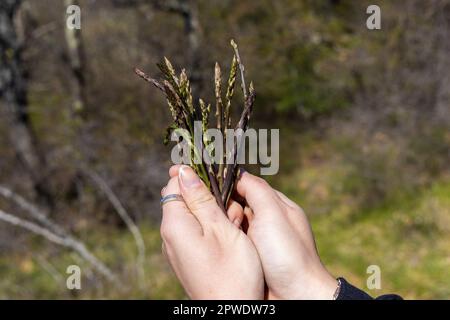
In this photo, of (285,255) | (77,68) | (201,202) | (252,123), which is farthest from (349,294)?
(77,68)

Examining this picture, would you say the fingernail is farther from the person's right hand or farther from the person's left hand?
the person's right hand

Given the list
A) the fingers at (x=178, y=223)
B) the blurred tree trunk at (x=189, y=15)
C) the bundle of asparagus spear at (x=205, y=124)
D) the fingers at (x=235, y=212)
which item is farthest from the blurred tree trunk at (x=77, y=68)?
→ the fingers at (x=178, y=223)

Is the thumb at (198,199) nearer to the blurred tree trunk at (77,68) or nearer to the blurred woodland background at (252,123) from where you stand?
the blurred woodland background at (252,123)

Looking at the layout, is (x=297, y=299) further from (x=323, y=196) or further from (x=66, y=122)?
(x=66, y=122)

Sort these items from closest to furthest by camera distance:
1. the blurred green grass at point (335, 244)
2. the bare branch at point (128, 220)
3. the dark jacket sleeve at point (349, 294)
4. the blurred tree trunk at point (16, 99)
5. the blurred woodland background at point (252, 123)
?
the dark jacket sleeve at point (349, 294)
the bare branch at point (128, 220)
the blurred green grass at point (335, 244)
the blurred woodland background at point (252, 123)
the blurred tree trunk at point (16, 99)

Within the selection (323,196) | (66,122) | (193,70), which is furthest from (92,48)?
(323,196)

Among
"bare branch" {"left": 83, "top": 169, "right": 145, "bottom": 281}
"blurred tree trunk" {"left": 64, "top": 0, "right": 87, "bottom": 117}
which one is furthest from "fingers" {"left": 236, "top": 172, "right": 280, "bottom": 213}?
"blurred tree trunk" {"left": 64, "top": 0, "right": 87, "bottom": 117}
